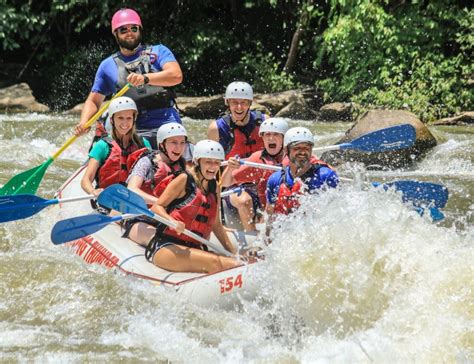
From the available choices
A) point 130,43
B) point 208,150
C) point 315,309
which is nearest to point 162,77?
point 130,43

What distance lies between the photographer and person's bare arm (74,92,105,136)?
7.05 meters

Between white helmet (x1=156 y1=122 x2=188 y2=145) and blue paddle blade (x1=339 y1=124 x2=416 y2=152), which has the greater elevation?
white helmet (x1=156 y1=122 x2=188 y2=145)

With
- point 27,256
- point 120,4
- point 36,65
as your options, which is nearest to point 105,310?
point 27,256

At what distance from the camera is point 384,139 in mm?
7309

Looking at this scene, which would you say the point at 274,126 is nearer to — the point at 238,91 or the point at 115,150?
the point at 238,91

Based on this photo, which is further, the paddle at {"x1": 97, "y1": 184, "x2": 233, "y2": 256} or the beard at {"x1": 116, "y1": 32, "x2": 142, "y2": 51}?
the beard at {"x1": 116, "y1": 32, "x2": 142, "y2": 51}

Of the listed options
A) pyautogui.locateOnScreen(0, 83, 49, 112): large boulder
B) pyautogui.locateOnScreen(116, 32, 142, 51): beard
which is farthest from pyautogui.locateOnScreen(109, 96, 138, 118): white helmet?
pyautogui.locateOnScreen(0, 83, 49, 112): large boulder

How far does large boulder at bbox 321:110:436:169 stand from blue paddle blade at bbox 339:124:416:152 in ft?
9.64

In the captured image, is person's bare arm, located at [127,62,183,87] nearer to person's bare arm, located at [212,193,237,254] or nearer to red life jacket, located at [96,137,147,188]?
red life jacket, located at [96,137,147,188]

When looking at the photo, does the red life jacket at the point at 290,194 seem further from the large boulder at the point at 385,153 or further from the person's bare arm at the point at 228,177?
the large boulder at the point at 385,153

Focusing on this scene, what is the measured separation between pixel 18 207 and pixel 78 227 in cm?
54

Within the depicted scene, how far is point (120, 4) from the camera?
1633 centimetres

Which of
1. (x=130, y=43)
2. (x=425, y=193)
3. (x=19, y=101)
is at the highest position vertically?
(x=130, y=43)

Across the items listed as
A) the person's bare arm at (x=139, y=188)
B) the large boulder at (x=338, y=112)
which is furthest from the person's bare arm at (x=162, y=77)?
the large boulder at (x=338, y=112)
